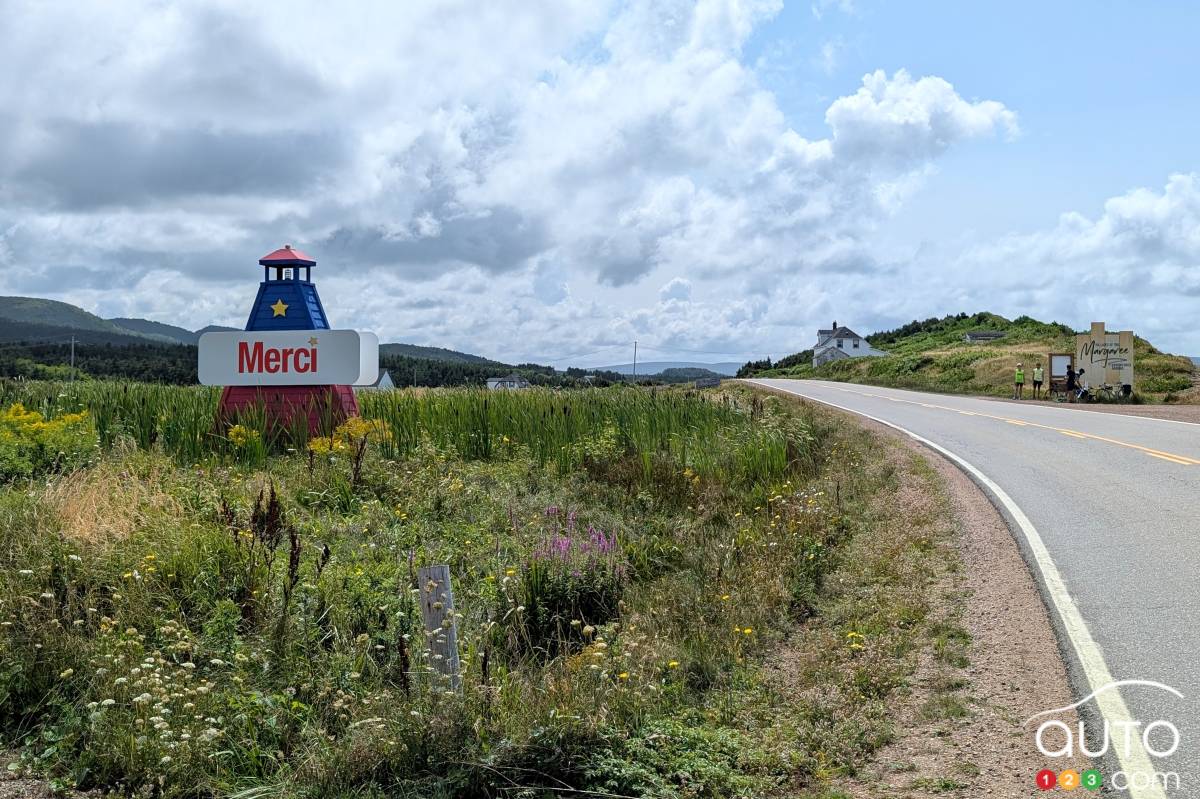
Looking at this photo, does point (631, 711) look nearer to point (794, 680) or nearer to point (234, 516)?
point (794, 680)

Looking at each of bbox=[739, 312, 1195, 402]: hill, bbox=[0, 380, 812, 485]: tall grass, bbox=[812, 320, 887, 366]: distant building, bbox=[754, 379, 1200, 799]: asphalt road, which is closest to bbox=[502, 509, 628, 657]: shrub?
bbox=[754, 379, 1200, 799]: asphalt road

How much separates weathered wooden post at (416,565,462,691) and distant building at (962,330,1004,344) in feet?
A: 261

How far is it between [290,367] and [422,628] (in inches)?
370

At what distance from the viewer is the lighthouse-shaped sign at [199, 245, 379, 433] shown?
566 inches

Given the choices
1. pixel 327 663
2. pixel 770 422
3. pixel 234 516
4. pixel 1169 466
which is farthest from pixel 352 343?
pixel 1169 466

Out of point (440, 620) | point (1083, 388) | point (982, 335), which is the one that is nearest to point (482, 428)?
point (440, 620)

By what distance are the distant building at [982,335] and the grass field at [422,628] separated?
236 ft

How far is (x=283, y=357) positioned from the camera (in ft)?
47.6

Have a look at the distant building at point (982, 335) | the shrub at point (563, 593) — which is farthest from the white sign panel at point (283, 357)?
the distant building at point (982, 335)

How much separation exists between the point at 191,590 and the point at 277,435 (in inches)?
298

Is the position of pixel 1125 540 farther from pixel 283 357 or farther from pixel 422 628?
pixel 283 357

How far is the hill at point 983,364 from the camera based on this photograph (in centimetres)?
3809

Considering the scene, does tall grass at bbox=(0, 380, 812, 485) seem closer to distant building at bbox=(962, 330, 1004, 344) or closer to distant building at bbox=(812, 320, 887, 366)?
distant building at bbox=(962, 330, 1004, 344)

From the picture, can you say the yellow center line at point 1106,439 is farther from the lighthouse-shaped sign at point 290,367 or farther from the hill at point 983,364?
the hill at point 983,364
